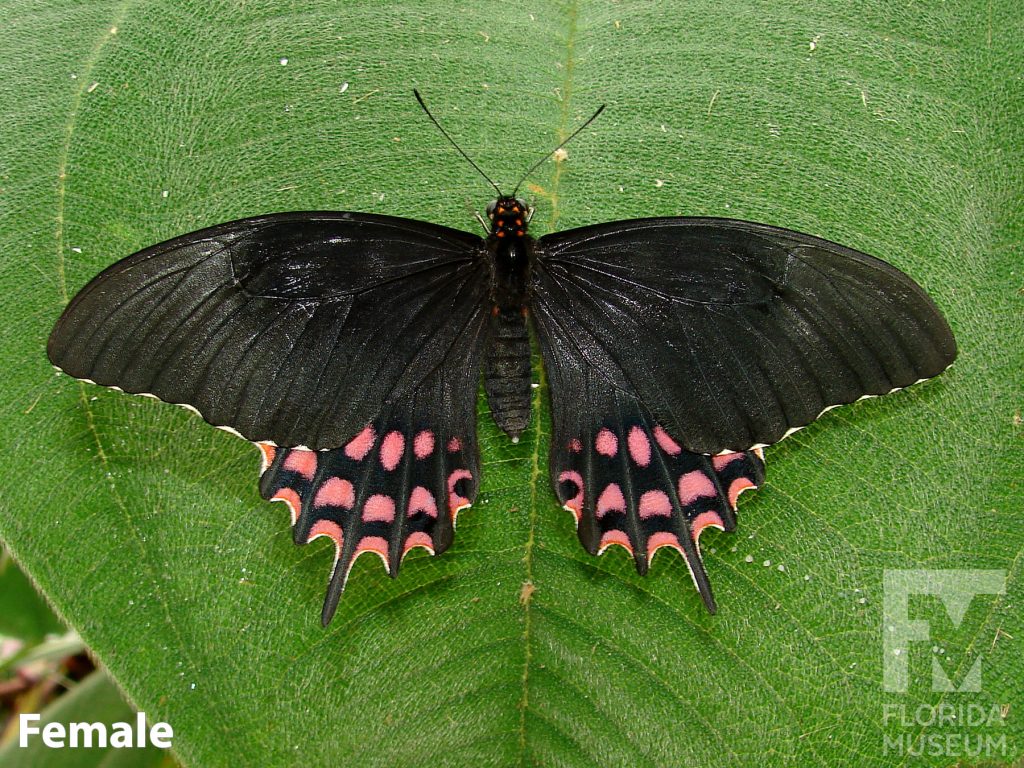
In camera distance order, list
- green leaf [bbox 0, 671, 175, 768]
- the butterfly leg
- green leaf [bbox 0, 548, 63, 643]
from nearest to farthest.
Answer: the butterfly leg
green leaf [bbox 0, 671, 175, 768]
green leaf [bbox 0, 548, 63, 643]

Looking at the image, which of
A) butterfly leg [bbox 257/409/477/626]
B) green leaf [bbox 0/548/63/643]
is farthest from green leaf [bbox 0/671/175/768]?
butterfly leg [bbox 257/409/477/626]

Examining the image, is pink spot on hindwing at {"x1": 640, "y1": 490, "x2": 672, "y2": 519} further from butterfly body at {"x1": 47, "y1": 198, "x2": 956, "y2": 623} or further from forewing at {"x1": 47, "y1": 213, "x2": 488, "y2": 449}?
forewing at {"x1": 47, "y1": 213, "x2": 488, "y2": 449}

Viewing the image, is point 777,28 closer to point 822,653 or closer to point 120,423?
point 822,653

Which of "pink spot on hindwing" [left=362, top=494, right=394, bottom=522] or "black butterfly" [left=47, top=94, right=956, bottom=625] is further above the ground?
"black butterfly" [left=47, top=94, right=956, bottom=625]

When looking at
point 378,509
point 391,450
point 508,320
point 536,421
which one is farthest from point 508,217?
point 378,509

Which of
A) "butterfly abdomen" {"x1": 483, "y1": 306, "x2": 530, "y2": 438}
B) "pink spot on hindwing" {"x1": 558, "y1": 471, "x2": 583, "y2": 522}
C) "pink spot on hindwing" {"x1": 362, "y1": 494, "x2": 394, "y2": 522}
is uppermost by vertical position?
"butterfly abdomen" {"x1": 483, "y1": 306, "x2": 530, "y2": 438}

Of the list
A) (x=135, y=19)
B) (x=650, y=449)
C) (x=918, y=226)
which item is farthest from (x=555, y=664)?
(x=135, y=19)

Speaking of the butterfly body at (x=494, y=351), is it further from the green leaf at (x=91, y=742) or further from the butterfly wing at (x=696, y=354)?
the green leaf at (x=91, y=742)

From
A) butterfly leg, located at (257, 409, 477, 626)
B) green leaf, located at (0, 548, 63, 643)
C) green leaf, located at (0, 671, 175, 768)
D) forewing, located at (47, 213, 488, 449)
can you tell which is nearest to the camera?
forewing, located at (47, 213, 488, 449)

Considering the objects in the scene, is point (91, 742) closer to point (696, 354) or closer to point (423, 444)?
point (423, 444)
